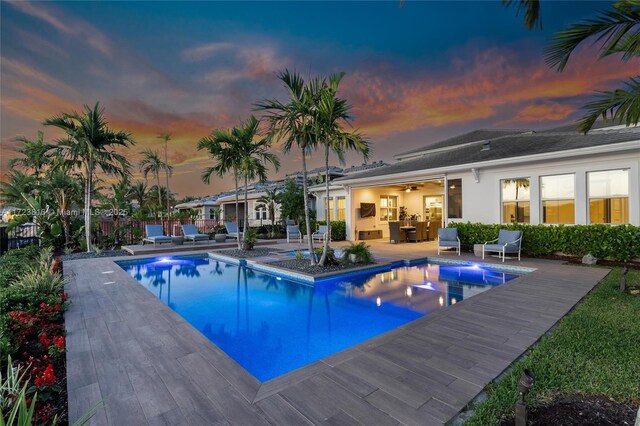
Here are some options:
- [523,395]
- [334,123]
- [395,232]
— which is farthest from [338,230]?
[523,395]

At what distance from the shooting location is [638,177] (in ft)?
27.6

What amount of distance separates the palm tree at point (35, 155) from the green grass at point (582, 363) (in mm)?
16165

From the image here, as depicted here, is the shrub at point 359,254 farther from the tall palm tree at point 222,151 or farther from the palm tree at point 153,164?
the palm tree at point 153,164

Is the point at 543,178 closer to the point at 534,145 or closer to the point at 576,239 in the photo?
the point at 534,145

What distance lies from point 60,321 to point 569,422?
252 inches

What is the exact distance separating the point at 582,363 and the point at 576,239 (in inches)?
322

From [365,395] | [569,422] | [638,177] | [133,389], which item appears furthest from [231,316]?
[638,177]

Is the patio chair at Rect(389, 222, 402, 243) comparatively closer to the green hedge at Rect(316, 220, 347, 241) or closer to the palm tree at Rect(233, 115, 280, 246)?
the green hedge at Rect(316, 220, 347, 241)

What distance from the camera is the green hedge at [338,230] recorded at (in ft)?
56.8

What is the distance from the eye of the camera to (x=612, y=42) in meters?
3.91

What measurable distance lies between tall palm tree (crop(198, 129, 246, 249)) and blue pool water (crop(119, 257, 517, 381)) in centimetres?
434

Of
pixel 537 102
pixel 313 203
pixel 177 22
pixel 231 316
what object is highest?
pixel 177 22

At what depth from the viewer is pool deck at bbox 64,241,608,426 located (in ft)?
7.71

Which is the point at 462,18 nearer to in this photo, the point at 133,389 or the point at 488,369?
the point at 488,369
